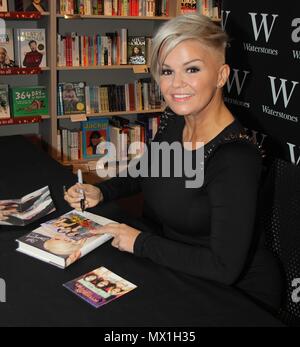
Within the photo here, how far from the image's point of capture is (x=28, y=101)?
3385mm

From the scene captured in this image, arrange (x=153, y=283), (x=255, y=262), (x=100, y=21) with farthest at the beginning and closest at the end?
(x=100, y=21)
(x=255, y=262)
(x=153, y=283)

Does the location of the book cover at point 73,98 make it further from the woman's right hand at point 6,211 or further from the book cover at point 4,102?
the woman's right hand at point 6,211

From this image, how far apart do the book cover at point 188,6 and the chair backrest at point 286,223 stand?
2551mm

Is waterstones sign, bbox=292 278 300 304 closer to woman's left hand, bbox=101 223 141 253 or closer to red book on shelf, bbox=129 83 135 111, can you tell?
woman's left hand, bbox=101 223 141 253

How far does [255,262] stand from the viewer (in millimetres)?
1411

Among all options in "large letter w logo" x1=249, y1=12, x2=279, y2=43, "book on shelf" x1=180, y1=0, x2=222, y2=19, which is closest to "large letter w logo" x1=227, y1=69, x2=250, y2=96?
"large letter w logo" x1=249, y1=12, x2=279, y2=43

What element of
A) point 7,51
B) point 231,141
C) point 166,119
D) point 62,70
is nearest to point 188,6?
point 62,70

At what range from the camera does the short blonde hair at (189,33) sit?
1.31 metres

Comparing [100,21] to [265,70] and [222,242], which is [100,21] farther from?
[222,242]

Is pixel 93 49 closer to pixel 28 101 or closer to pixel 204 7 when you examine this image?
pixel 28 101

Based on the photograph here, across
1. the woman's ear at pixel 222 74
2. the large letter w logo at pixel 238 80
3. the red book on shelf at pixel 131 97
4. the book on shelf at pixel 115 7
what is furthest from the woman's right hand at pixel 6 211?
the red book on shelf at pixel 131 97

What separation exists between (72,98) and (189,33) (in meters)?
2.39
